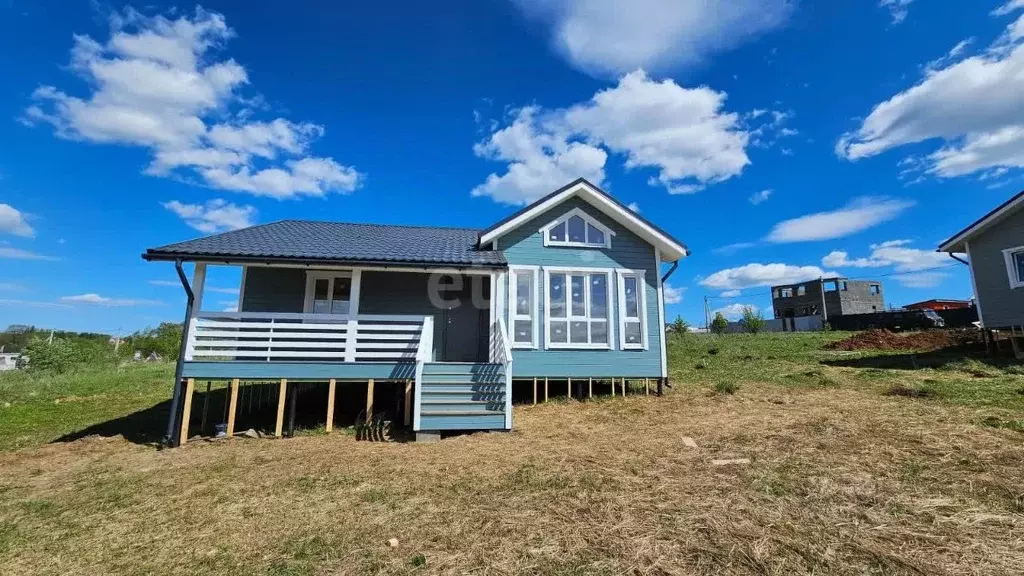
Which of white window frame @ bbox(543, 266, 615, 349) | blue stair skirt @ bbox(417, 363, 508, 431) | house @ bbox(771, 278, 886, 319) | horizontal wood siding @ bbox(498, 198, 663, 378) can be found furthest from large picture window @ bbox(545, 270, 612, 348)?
house @ bbox(771, 278, 886, 319)

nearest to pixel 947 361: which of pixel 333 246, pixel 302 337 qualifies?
pixel 333 246

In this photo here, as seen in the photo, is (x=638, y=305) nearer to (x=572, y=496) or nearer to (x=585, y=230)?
(x=585, y=230)

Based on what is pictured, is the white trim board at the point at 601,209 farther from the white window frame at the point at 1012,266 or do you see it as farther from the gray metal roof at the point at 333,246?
the white window frame at the point at 1012,266

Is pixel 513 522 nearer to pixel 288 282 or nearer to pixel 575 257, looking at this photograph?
pixel 575 257

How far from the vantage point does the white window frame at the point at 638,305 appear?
41.0 ft

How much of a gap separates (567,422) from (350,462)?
4.60 m

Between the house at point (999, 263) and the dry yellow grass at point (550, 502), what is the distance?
36.4ft

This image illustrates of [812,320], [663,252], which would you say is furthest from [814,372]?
[812,320]

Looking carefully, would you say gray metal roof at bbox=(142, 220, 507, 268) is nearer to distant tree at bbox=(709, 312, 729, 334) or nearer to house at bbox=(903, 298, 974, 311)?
distant tree at bbox=(709, 312, 729, 334)

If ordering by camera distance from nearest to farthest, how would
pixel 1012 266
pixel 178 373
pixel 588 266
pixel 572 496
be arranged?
pixel 572 496
pixel 178 373
pixel 588 266
pixel 1012 266

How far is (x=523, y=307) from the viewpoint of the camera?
40.4 feet

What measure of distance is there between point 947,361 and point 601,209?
1277 centimetres

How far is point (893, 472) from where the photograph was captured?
601cm

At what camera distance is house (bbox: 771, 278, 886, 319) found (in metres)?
48.3
